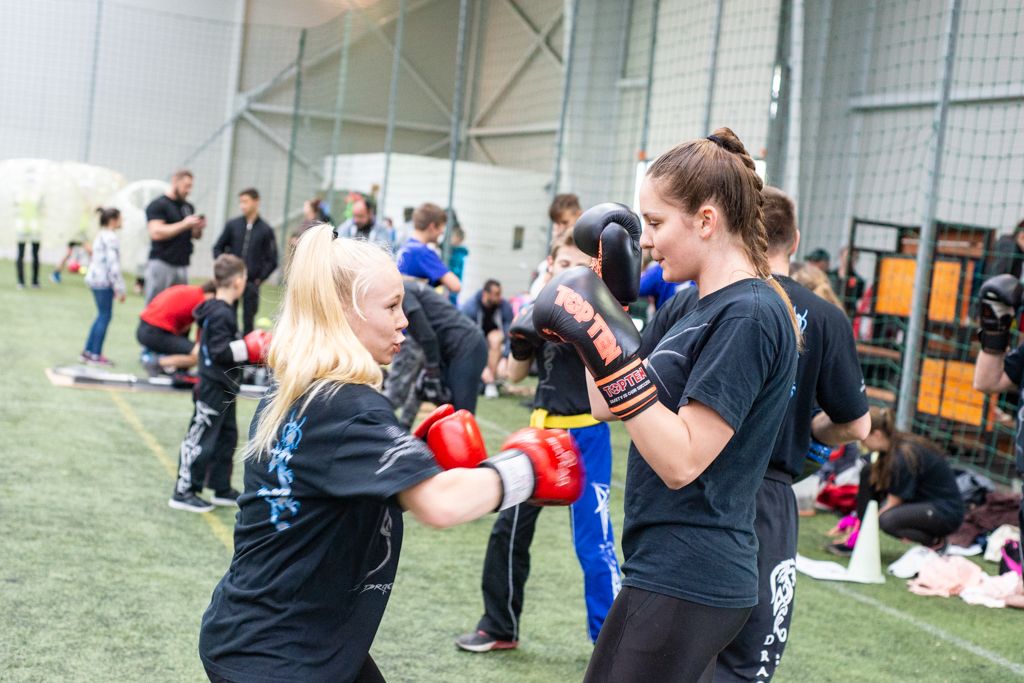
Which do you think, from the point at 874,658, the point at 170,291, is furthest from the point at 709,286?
the point at 170,291

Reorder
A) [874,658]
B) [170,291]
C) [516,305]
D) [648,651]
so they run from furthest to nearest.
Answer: [516,305], [170,291], [874,658], [648,651]

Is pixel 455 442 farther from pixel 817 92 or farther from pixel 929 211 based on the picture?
pixel 817 92

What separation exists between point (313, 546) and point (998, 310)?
10.8ft

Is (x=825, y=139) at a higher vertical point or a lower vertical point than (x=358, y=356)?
higher

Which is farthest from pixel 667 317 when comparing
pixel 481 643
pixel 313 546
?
pixel 481 643

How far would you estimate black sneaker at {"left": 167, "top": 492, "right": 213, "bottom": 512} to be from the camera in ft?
18.7

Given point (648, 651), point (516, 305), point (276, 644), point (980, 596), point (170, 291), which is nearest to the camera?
point (276, 644)

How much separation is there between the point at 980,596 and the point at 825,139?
8.07m

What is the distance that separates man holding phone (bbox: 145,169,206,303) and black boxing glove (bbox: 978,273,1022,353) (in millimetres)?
7729

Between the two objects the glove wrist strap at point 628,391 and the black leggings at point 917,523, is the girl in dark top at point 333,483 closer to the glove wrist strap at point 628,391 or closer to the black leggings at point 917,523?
the glove wrist strap at point 628,391

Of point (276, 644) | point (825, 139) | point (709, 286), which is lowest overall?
point (276, 644)

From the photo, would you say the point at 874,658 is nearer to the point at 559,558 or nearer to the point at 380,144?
the point at 559,558

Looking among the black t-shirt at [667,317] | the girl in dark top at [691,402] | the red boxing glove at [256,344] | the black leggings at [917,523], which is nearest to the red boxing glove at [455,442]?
the girl in dark top at [691,402]

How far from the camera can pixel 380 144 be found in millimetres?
22172
